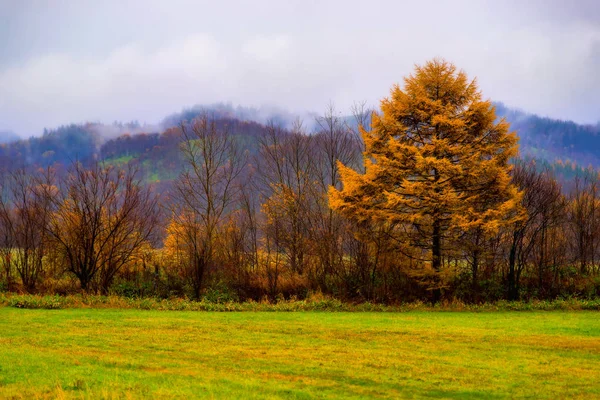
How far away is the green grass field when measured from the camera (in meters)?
8.44

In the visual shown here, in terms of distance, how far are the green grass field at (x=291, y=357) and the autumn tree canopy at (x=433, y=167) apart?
6.36 m

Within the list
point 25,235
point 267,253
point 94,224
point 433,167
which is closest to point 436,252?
point 433,167

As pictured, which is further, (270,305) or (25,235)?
(25,235)

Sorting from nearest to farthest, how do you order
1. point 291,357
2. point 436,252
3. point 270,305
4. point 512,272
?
point 291,357 → point 270,305 → point 436,252 → point 512,272

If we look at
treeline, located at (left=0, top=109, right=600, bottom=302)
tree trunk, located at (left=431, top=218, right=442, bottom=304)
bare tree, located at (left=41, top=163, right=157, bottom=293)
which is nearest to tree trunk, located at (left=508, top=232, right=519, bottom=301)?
treeline, located at (left=0, top=109, right=600, bottom=302)

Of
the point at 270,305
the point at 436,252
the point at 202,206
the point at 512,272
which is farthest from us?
the point at 202,206

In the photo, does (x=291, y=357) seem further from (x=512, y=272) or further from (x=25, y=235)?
(x=25, y=235)

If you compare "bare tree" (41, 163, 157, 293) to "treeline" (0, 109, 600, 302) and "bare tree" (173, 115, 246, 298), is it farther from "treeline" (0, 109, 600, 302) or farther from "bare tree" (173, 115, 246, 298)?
"bare tree" (173, 115, 246, 298)

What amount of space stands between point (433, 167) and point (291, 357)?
1433 cm

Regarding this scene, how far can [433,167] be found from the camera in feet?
75.8

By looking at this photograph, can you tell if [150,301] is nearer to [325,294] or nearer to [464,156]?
[325,294]

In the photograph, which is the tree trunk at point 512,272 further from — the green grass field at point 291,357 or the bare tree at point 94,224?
the bare tree at point 94,224

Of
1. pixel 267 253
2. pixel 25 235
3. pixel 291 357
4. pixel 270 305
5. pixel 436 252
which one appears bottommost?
pixel 270 305

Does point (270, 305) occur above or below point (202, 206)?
below
